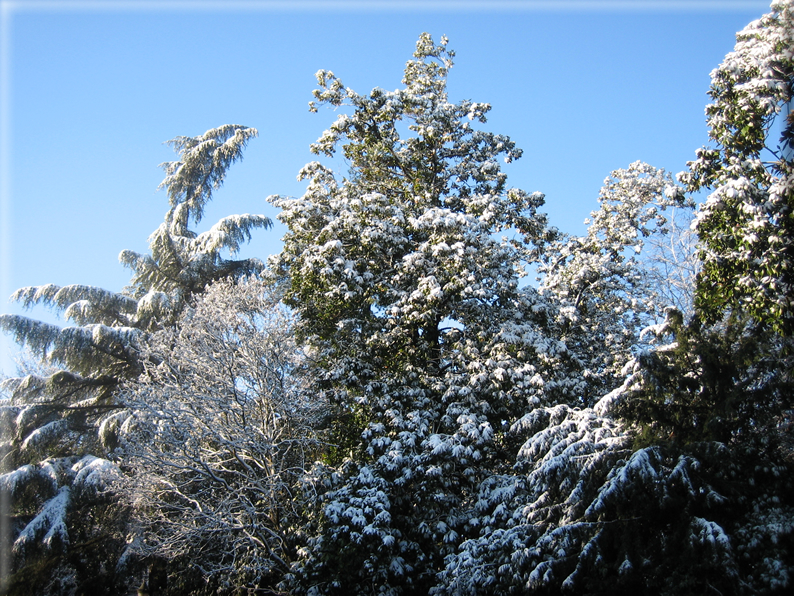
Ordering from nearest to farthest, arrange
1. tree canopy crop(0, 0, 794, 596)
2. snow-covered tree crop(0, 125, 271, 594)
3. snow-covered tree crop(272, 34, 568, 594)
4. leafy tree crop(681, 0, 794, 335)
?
tree canopy crop(0, 0, 794, 596)
leafy tree crop(681, 0, 794, 335)
snow-covered tree crop(272, 34, 568, 594)
snow-covered tree crop(0, 125, 271, 594)

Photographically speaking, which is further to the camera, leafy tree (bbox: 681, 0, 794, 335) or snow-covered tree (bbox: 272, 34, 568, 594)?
snow-covered tree (bbox: 272, 34, 568, 594)

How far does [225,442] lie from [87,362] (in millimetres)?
7930

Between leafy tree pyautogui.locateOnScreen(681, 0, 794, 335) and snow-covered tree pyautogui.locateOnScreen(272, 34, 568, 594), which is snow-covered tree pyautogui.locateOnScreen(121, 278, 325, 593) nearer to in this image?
snow-covered tree pyautogui.locateOnScreen(272, 34, 568, 594)

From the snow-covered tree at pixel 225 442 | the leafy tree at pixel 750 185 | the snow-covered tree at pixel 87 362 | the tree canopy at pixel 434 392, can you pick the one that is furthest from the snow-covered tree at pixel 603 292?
the snow-covered tree at pixel 87 362

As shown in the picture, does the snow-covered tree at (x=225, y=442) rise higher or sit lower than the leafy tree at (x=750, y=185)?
lower

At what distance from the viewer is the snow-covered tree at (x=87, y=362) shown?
12.7m

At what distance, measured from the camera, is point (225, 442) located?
10.2m

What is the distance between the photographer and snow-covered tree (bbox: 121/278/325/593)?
1038 centimetres

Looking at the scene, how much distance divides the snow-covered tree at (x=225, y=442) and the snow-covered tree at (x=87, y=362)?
225 centimetres

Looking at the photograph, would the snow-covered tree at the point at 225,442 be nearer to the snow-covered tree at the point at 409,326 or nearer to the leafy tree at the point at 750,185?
the snow-covered tree at the point at 409,326

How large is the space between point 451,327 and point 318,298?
335 centimetres

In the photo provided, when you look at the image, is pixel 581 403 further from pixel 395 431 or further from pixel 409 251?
pixel 409 251

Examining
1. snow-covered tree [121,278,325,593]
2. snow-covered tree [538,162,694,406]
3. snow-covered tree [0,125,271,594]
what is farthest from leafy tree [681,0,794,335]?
snow-covered tree [0,125,271,594]

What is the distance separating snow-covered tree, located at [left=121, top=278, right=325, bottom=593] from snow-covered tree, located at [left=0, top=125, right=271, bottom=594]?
7.38ft
